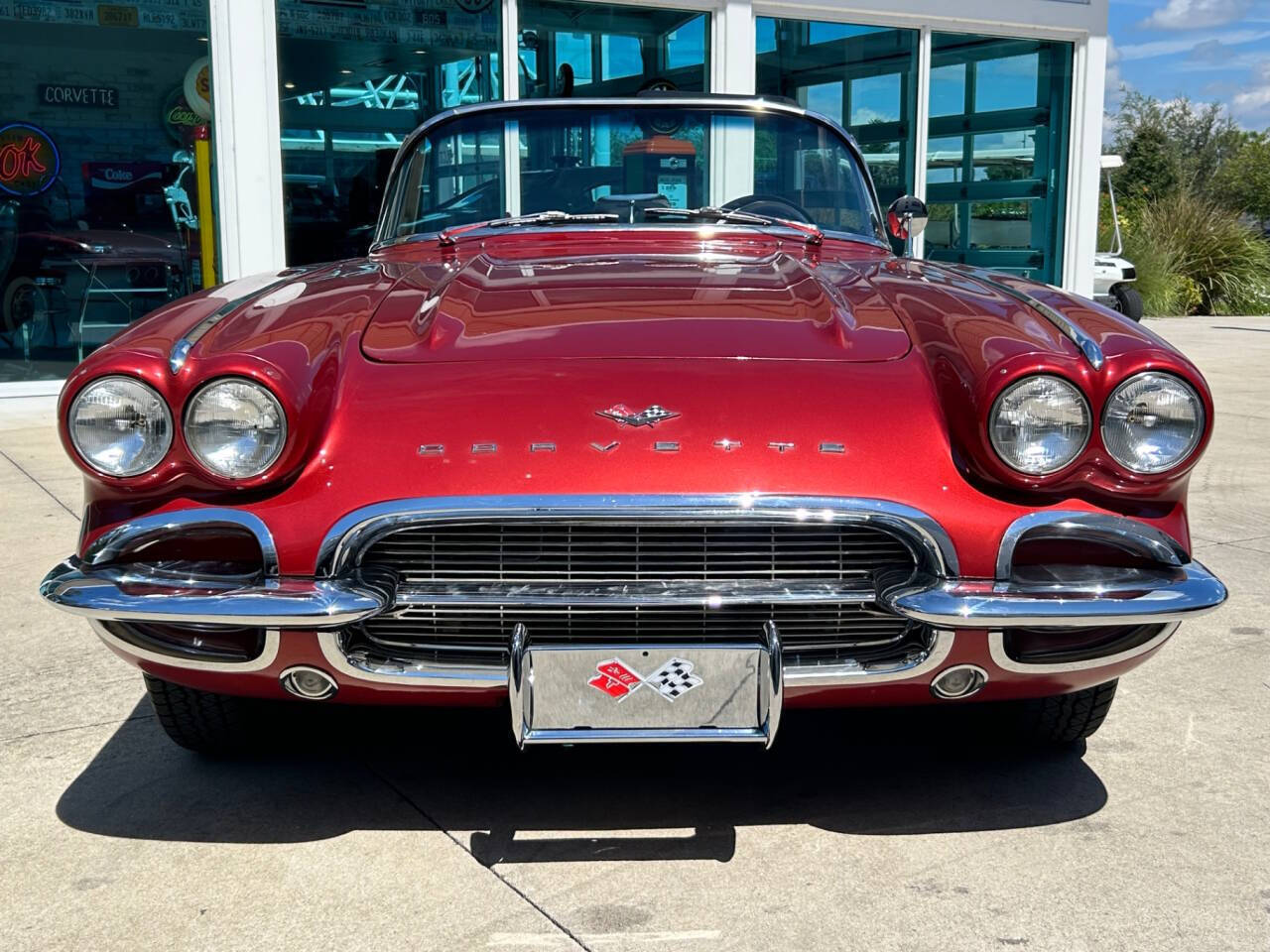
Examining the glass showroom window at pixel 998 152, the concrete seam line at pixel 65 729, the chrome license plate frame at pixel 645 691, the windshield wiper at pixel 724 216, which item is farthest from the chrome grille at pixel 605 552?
the glass showroom window at pixel 998 152

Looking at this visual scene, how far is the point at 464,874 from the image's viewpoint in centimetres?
228

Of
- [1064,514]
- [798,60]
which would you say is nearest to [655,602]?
[1064,514]

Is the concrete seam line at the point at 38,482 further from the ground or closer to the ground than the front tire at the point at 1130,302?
closer to the ground

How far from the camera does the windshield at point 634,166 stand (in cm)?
370

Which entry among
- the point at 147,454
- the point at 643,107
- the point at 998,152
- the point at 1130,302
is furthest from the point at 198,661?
the point at 1130,302

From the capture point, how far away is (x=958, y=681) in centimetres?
229

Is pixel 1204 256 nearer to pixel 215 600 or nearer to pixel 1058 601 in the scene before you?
pixel 1058 601

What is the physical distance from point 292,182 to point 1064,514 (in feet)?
22.7

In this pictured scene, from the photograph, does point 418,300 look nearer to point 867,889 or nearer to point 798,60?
point 867,889

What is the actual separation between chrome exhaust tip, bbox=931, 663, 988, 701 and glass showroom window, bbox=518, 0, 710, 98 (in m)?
7.01

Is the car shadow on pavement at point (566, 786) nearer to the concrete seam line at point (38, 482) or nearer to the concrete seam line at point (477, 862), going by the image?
the concrete seam line at point (477, 862)

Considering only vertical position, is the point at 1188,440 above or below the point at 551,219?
below

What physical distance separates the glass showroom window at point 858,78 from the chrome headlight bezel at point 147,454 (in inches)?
304

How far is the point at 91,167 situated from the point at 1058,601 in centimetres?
740
